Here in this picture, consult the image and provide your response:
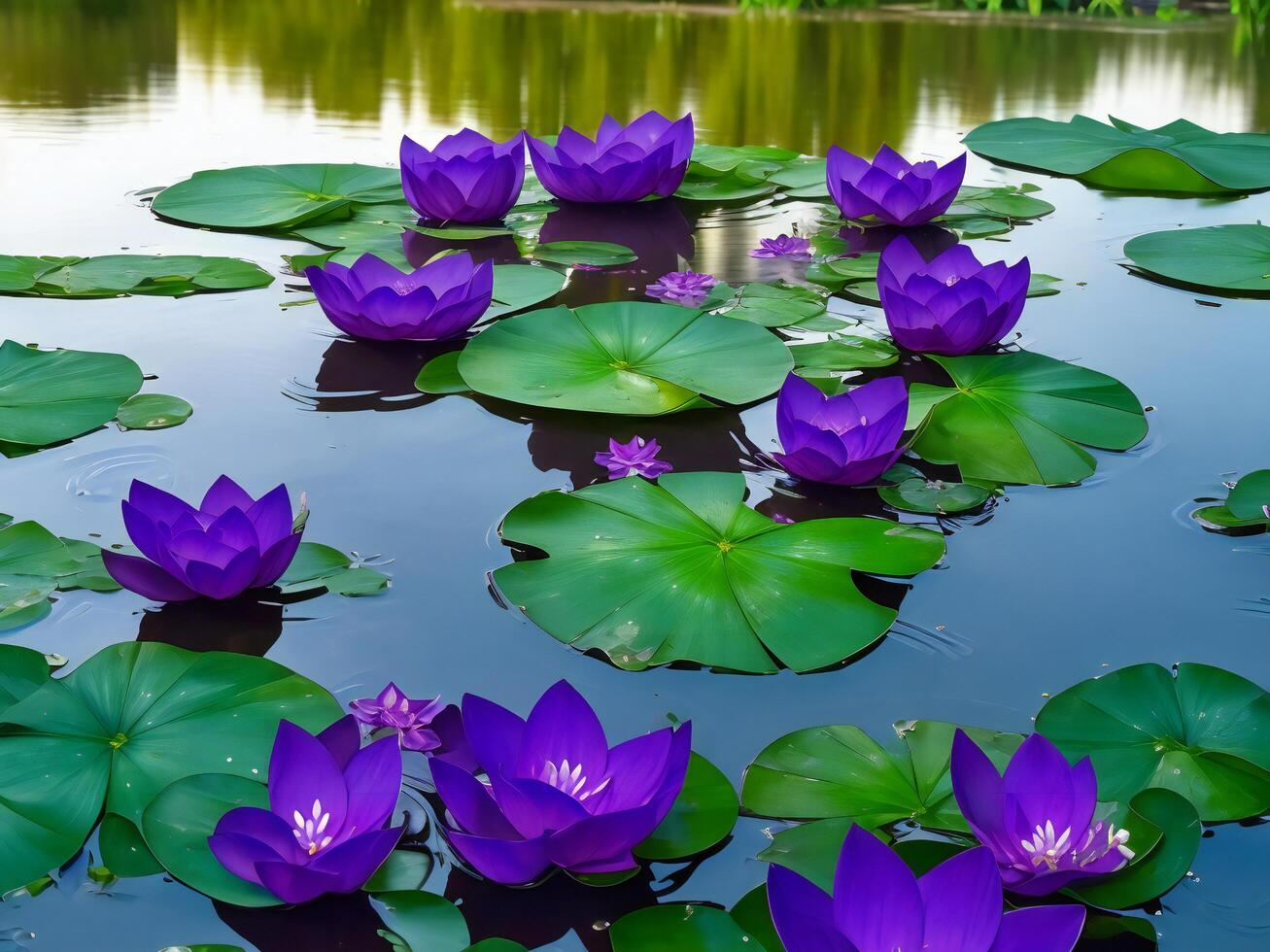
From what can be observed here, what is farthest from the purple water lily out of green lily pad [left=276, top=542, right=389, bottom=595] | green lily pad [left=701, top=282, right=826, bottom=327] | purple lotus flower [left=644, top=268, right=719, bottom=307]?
green lily pad [left=276, top=542, right=389, bottom=595]

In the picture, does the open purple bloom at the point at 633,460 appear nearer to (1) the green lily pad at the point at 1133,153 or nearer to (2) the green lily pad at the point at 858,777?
(2) the green lily pad at the point at 858,777

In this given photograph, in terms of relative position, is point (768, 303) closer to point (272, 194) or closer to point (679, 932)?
point (272, 194)

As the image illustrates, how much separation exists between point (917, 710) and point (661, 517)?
36 centimetres

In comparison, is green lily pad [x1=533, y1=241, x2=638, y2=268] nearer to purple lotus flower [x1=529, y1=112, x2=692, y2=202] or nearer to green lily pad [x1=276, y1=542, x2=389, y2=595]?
purple lotus flower [x1=529, y1=112, x2=692, y2=202]

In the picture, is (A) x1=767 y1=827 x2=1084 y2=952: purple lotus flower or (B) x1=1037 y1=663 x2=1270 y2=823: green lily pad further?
(B) x1=1037 y1=663 x2=1270 y2=823: green lily pad

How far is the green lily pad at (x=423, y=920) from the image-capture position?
734 mm

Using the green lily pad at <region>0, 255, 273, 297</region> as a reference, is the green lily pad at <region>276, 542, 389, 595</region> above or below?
below

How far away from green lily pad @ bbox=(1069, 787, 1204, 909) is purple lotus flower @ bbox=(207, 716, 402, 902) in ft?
1.49

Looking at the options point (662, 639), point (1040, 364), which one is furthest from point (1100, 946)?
point (1040, 364)

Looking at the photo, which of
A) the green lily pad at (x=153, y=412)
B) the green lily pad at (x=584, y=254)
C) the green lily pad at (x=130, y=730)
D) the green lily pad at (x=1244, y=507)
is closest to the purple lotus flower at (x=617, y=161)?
the green lily pad at (x=584, y=254)

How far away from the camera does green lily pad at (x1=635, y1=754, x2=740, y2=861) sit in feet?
2.68

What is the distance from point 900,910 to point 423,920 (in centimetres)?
29

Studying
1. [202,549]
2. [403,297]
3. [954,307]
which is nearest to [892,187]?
[954,307]

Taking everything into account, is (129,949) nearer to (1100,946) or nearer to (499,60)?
(1100,946)
